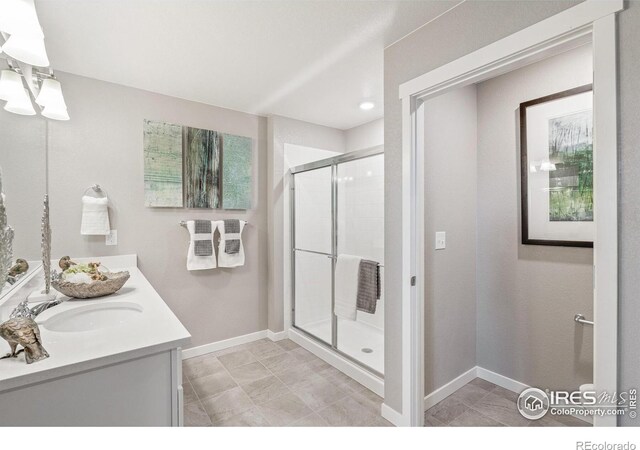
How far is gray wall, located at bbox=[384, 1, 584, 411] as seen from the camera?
135cm

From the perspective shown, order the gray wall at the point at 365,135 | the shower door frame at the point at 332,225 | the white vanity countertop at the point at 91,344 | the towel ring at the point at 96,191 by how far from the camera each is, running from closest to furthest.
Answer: the white vanity countertop at the point at 91,344, the towel ring at the point at 96,191, the shower door frame at the point at 332,225, the gray wall at the point at 365,135

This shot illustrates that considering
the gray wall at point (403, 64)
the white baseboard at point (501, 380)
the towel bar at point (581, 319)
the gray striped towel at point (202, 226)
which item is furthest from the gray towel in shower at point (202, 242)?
the towel bar at point (581, 319)

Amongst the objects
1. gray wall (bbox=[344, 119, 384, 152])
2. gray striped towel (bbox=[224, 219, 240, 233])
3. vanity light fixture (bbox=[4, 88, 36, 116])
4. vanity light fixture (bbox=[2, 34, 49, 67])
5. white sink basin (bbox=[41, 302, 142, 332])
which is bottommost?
white sink basin (bbox=[41, 302, 142, 332])

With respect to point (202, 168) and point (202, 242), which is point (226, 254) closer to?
point (202, 242)

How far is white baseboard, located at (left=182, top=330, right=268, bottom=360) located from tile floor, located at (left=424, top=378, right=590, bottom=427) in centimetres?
Answer: 180

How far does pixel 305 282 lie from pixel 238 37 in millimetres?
2263

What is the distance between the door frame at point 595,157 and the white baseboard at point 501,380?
883 millimetres

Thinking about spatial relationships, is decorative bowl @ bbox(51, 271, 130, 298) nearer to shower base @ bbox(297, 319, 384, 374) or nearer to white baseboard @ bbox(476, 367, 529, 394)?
shower base @ bbox(297, 319, 384, 374)

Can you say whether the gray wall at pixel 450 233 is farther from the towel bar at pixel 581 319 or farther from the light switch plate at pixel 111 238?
the light switch plate at pixel 111 238

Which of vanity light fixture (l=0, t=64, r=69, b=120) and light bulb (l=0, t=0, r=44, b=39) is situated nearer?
light bulb (l=0, t=0, r=44, b=39)

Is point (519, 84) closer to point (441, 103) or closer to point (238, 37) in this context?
point (441, 103)

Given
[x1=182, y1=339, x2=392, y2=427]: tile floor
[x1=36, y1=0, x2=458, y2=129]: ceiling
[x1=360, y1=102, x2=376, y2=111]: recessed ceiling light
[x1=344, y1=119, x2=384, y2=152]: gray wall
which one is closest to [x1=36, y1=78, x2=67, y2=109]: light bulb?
[x1=36, y1=0, x2=458, y2=129]: ceiling

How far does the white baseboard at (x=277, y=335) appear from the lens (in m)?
3.07

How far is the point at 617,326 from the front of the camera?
1017mm
